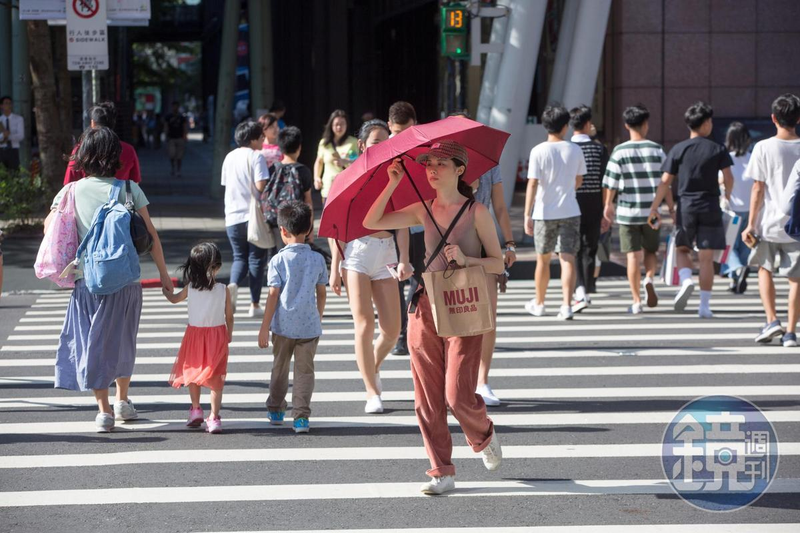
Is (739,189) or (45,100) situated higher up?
(45,100)

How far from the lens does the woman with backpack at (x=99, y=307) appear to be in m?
7.49

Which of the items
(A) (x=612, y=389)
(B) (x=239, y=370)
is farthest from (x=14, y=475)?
(A) (x=612, y=389)

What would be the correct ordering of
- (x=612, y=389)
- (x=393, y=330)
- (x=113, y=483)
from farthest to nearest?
(x=612, y=389) → (x=393, y=330) → (x=113, y=483)

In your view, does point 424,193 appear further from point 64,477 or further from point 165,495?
point 64,477

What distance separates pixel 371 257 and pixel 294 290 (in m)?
0.73

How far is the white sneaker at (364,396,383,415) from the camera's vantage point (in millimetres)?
8195

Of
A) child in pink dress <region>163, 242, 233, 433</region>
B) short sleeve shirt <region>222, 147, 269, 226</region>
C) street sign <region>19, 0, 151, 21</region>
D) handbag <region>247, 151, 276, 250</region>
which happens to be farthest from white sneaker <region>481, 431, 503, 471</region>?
street sign <region>19, 0, 151, 21</region>

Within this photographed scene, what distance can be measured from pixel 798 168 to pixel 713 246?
2.43m

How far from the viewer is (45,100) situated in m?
21.1

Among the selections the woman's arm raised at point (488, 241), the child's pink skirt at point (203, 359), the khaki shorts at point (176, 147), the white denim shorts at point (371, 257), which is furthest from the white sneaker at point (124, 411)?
the khaki shorts at point (176, 147)

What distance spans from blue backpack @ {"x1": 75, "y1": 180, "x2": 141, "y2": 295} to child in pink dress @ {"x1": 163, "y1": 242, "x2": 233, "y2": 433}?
305mm

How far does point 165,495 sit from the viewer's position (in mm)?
6281

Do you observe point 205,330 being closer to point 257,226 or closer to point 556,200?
point 257,226

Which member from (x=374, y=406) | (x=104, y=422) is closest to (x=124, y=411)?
(x=104, y=422)
